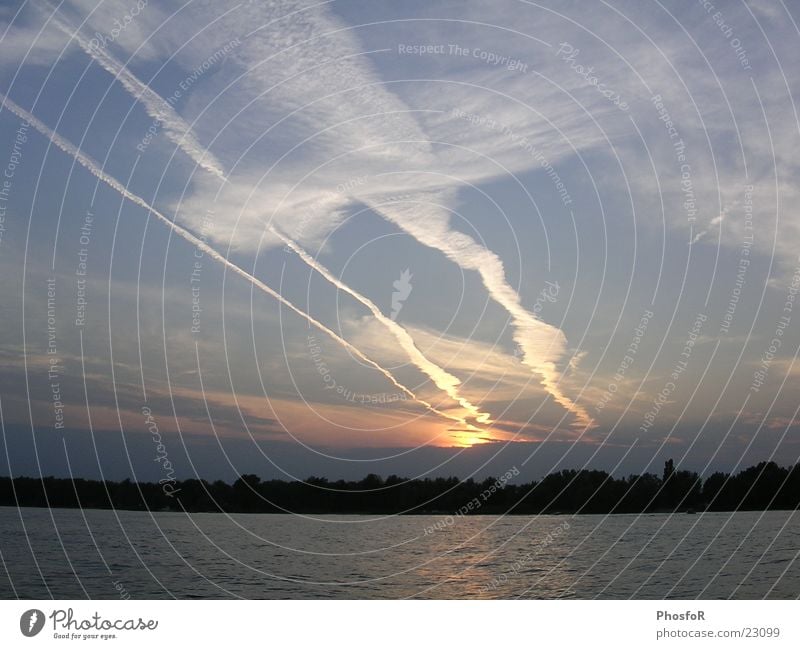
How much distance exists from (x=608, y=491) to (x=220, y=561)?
247 feet

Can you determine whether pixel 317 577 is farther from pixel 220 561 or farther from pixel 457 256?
pixel 457 256

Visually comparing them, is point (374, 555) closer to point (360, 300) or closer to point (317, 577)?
point (317, 577)

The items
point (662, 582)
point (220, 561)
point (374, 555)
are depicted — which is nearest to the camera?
point (662, 582)

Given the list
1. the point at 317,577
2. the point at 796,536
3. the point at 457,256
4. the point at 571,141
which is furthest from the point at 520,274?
the point at 796,536

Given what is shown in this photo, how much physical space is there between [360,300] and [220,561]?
50024mm

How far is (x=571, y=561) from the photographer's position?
7662cm

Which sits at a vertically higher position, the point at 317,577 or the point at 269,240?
the point at 269,240

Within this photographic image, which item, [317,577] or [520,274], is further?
[317,577]

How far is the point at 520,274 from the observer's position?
3253cm

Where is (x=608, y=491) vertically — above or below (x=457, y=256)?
below
